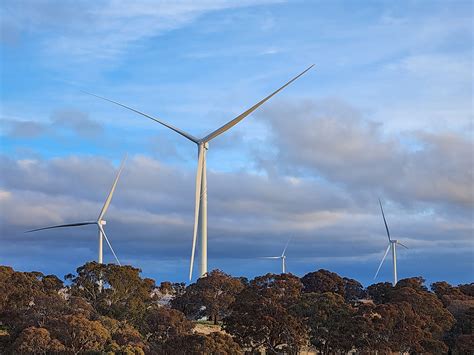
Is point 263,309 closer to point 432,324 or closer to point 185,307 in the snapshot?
point 432,324

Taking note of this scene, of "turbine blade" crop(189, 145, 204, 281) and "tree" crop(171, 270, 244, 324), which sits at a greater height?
"turbine blade" crop(189, 145, 204, 281)

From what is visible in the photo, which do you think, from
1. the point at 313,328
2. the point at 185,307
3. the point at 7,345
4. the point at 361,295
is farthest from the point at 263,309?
the point at 361,295

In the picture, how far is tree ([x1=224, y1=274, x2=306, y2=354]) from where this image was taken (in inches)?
3465

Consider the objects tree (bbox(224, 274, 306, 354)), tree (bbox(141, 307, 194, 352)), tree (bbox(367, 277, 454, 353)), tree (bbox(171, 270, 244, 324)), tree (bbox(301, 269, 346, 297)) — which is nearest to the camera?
tree (bbox(367, 277, 454, 353))

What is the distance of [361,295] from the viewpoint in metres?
146

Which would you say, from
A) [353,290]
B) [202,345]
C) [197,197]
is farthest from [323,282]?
[202,345]

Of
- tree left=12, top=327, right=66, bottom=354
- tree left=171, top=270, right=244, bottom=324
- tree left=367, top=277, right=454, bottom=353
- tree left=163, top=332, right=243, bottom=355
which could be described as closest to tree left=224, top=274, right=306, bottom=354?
tree left=367, top=277, right=454, bottom=353

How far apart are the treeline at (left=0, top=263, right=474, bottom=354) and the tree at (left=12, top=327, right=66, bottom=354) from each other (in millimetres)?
92

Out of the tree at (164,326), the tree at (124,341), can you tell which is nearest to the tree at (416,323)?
the tree at (164,326)

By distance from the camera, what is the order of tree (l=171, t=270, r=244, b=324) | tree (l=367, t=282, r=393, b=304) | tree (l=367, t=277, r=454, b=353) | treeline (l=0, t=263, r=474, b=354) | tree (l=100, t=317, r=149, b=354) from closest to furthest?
tree (l=100, t=317, r=149, b=354)
treeline (l=0, t=263, r=474, b=354)
tree (l=367, t=277, r=454, b=353)
tree (l=171, t=270, r=244, b=324)
tree (l=367, t=282, r=393, b=304)

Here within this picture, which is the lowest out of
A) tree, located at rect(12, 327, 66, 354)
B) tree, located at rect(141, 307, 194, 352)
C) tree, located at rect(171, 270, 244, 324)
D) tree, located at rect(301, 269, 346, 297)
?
tree, located at rect(12, 327, 66, 354)

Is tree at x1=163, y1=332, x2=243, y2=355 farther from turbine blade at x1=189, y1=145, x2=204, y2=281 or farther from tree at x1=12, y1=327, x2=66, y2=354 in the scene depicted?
turbine blade at x1=189, y1=145, x2=204, y2=281

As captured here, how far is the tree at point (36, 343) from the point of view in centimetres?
6844

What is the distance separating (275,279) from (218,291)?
1109 inches
